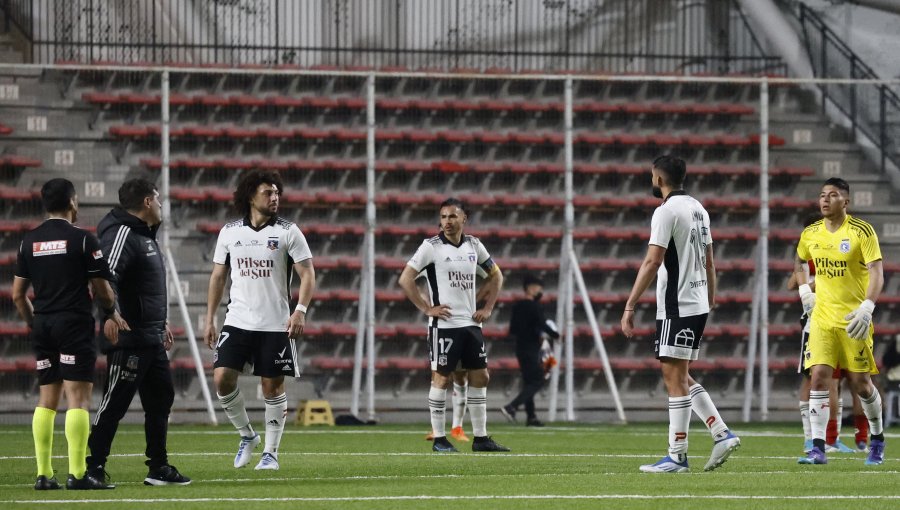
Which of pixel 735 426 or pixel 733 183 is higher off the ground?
pixel 733 183

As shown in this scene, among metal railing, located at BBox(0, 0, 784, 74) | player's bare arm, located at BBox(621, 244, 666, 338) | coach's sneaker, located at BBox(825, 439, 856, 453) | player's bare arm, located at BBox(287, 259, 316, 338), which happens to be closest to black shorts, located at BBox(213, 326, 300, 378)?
player's bare arm, located at BBox(287, 259, 316, 338)

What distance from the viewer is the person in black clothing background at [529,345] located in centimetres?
1862

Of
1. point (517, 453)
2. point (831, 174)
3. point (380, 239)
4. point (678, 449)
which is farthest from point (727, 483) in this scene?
point (831, 174)

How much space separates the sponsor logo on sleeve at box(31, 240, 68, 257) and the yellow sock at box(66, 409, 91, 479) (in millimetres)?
1013

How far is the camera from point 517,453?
12.7 m

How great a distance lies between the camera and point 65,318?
911cm

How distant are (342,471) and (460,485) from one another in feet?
5.34

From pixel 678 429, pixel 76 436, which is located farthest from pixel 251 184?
pixel 678 429

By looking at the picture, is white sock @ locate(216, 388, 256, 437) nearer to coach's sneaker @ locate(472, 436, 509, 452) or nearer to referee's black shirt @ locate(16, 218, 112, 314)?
referee's black shirt @ locate(16, 218, 112, 314)

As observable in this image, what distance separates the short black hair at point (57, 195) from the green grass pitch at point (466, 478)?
180cm

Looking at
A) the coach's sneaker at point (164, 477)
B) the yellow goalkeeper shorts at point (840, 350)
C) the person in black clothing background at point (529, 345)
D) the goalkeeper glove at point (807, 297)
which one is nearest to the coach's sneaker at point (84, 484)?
the coach's sneaker at point (164, 477)

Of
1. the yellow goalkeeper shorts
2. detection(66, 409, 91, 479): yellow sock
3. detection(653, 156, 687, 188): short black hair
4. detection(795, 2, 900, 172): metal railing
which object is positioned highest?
detection(795, 2, 900, 172): metal railing

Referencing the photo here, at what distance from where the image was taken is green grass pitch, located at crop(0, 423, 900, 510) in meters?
7.94

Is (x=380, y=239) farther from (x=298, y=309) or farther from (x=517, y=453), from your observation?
(x=298, y=309)
